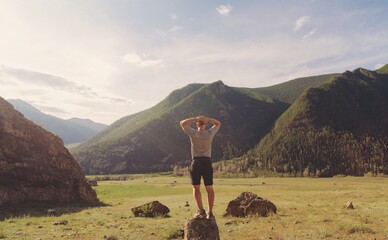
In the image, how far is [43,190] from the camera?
41.4 metres

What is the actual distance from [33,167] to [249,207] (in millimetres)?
30183

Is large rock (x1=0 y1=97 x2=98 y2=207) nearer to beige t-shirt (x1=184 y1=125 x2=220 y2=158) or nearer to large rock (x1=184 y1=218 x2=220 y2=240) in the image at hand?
large rock (x1=184 y1=218 x2=220 y2=240)

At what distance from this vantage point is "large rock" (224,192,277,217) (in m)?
24.3

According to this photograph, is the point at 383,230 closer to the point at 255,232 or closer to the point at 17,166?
the point at 255,232

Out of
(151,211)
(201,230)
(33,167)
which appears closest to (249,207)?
(151,211)

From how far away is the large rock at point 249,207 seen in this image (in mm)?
24328

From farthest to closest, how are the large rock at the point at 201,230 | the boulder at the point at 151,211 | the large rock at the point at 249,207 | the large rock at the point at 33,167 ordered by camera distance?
the large rock at the point at 33,167 < the boulder at the point at 151,211 < the large rock at the point at 249,207 < the large rock at the point at 201,230

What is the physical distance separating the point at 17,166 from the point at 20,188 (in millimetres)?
4101

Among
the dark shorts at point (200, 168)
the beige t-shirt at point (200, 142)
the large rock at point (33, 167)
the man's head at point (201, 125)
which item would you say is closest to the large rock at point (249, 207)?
the dark shorts at point (200, 168)

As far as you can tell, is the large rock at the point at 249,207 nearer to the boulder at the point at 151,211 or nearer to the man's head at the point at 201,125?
the boulder at the point at 151,211

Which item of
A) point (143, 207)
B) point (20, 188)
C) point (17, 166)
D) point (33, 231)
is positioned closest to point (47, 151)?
point (17, 166)

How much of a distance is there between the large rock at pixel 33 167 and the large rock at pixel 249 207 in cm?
2371

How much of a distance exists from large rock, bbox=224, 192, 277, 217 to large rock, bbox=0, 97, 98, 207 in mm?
23708

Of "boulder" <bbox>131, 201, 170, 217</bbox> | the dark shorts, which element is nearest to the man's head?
the dark shorts
